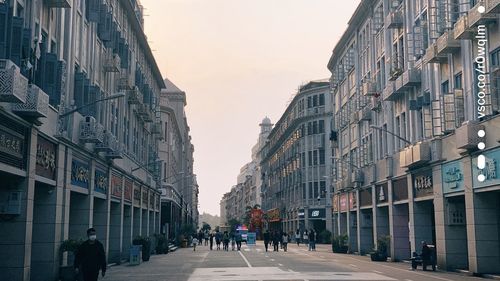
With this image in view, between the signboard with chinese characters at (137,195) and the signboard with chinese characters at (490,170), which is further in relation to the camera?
the signboard with chinese characters at (137,195)

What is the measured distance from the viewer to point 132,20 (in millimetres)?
43719

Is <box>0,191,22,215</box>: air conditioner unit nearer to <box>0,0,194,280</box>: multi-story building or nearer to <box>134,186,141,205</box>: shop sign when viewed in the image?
<box>0,0,194,280</box>: multi-story building

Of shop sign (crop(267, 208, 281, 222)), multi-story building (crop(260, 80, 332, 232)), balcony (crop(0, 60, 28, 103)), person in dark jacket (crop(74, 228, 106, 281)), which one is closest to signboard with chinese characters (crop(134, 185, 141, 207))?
balcony (crop(0, 60, 28, 103))

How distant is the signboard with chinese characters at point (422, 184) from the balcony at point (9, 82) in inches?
868

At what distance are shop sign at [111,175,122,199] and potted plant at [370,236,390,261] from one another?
16.5 m

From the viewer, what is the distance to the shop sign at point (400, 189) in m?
35.9

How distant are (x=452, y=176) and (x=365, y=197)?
1851cm

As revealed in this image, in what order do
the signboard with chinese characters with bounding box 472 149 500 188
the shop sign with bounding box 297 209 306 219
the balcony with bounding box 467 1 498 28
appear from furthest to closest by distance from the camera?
the shop sign with bounding box 297 209 306 219 → the balcony with bounding box 467 1 498 28 → the signboard with chinese characters with bounding box 472 149 500 188

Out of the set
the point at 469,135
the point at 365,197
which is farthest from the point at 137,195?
the point at 469,135

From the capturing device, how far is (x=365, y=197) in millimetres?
46625

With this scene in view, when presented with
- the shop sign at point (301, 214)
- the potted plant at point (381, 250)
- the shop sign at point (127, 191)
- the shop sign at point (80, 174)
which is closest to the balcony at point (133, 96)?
the shop sign at point (127, 191)

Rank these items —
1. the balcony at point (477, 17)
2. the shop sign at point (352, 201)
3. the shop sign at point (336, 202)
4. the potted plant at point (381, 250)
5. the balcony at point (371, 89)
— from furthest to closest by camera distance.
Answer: the shop sign at point (336, 202) < the shop sign at point (352, 201) < the balcony at point (371, 89) < the potted plant at point (381, 250) < the balcony at point (477, 17)

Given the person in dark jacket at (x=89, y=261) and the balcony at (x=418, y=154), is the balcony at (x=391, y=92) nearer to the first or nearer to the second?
the balcony at (x=418, y=154)

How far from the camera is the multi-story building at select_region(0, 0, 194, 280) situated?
1812 centimetres
